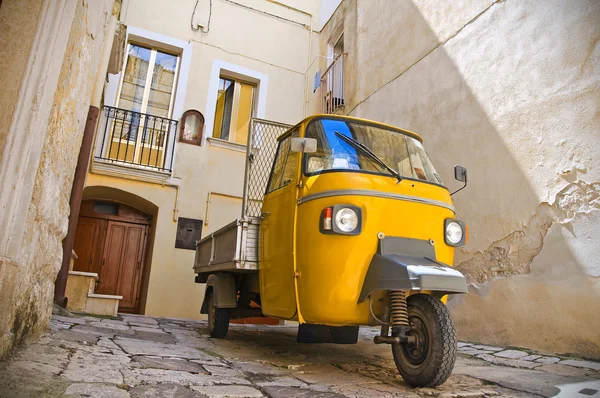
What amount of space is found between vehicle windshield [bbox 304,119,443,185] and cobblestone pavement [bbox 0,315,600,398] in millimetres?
1535

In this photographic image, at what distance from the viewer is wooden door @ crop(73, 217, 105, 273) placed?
30.9ft

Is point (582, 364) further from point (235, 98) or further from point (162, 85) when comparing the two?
point (162, 85)

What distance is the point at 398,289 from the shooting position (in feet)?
8.71

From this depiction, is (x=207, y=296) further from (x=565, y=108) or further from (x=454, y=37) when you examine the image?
(x=454, y=37)

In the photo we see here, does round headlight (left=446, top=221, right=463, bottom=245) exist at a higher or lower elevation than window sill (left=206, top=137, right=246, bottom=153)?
lower

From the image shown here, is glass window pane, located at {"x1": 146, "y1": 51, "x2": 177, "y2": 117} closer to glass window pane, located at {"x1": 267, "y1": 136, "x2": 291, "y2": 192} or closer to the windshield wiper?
glass window pane, located at {"x1": 267, "y1": 136, "x2": 291, "y2": 192}

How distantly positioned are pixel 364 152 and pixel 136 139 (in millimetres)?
7303

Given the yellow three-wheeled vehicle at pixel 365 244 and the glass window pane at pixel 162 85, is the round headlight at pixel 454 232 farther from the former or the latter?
the glass window pane at pixel 162 85

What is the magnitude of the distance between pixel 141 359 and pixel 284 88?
353 inches

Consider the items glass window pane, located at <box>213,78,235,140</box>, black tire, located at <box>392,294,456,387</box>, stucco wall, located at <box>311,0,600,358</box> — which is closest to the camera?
black tire, located at <box>392,294,456,387</box>

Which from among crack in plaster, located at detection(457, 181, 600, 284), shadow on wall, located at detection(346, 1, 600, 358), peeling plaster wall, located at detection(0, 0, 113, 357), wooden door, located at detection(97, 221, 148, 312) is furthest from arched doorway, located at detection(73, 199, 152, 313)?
crack in plaster, located at detection(457, 181, 600, 284)

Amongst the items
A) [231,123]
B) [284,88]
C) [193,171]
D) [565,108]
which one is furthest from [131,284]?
[565,108]

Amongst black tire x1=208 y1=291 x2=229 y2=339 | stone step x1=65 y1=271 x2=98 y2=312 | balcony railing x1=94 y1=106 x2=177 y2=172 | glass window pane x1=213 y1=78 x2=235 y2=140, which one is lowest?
black tire x1=208 y1=291 x2=229 y2=339

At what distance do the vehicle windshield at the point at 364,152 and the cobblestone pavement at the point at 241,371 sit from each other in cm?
153
